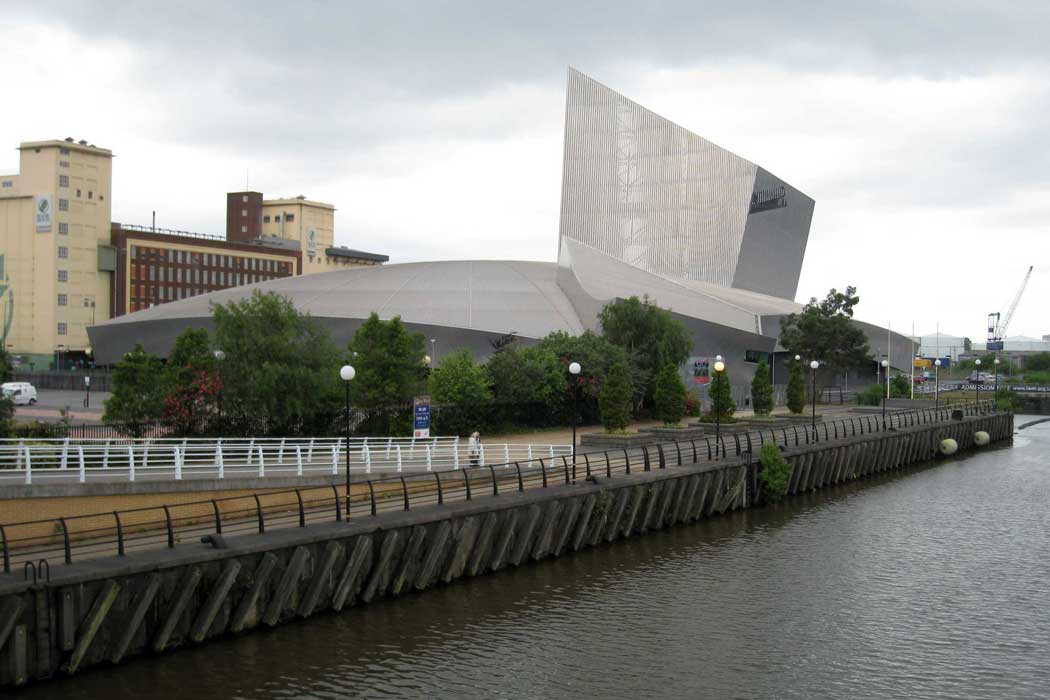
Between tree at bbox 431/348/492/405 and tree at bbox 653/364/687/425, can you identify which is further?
tree at bbox 653/364/687/425

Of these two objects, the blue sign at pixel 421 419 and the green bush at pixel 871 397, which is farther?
the green bush at pixel 871 397

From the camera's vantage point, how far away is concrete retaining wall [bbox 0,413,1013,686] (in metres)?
18.0

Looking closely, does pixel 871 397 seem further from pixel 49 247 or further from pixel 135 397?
pixel 49 247

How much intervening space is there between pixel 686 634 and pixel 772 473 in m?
19.5

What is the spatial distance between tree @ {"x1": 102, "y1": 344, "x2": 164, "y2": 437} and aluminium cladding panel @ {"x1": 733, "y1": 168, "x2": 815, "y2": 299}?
6588 centimetres

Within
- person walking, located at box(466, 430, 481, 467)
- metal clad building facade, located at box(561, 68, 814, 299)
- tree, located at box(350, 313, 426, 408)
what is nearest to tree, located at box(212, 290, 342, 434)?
tree, located at box(350, 313, 426, 408)

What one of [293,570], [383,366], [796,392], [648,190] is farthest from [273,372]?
[648,190]

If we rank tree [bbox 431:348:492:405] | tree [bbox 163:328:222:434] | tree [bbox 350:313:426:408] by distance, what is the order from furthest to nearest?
tree [bbox 431:348:492:405] → tree [bbox 350:313:426:408] → tree [bbox 163:328:222:434]

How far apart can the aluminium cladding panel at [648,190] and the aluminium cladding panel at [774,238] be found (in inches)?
79.5

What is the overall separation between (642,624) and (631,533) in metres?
10.4

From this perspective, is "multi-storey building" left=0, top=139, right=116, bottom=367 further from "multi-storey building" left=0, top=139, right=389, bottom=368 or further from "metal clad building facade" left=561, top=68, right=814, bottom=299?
"metal clad building facade" left=561, top=68, right=814, bottom=299

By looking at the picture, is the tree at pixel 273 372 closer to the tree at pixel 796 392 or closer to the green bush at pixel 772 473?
the green bush at pixel 772 473

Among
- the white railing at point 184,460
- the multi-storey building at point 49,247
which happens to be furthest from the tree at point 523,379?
the multi-storey building at point 49,247

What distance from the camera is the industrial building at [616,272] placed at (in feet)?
254
